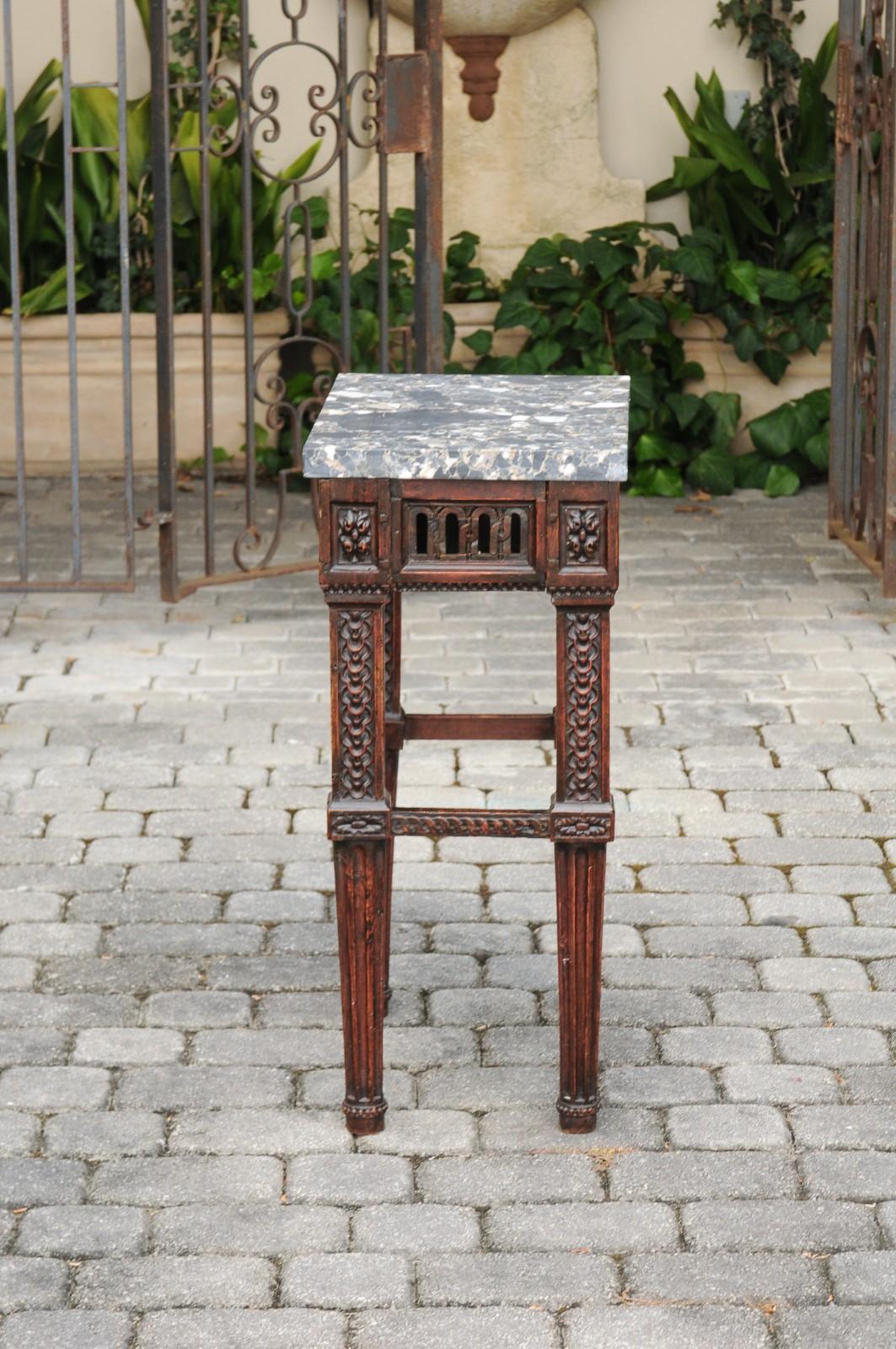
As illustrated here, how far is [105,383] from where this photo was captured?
25.9 ft

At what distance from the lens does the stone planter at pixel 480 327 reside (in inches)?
311

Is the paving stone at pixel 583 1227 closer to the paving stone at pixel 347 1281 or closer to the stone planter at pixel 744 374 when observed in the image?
the paving stone at pixel 347 1281

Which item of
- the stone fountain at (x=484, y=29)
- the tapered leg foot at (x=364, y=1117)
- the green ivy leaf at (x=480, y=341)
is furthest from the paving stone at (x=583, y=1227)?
the stone fountain at (x=484, y=29)

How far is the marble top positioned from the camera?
2764 millimetres

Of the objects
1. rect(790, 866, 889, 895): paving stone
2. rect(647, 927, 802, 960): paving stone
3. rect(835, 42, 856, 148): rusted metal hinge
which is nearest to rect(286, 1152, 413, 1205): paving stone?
rect(647, 927, 802, 960): paving stone

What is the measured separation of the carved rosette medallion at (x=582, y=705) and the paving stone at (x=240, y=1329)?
0.85 metres

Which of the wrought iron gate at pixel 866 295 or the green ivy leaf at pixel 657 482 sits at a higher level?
the wrought iron gate at pixel 866 295

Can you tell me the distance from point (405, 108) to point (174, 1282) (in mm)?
4256

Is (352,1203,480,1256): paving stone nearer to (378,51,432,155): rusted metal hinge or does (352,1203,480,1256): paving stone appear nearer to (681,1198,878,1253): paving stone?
(681,1198,878,1253): paving stone

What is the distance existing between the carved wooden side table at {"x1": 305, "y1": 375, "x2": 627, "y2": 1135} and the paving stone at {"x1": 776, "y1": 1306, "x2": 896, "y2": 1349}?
56cm

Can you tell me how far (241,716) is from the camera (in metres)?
4.97

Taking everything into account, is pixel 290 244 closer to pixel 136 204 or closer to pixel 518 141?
pixel 136 204

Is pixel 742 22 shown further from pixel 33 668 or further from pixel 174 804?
pixel 174 804

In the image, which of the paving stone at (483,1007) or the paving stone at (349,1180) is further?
the paving stone at (483,1007)
